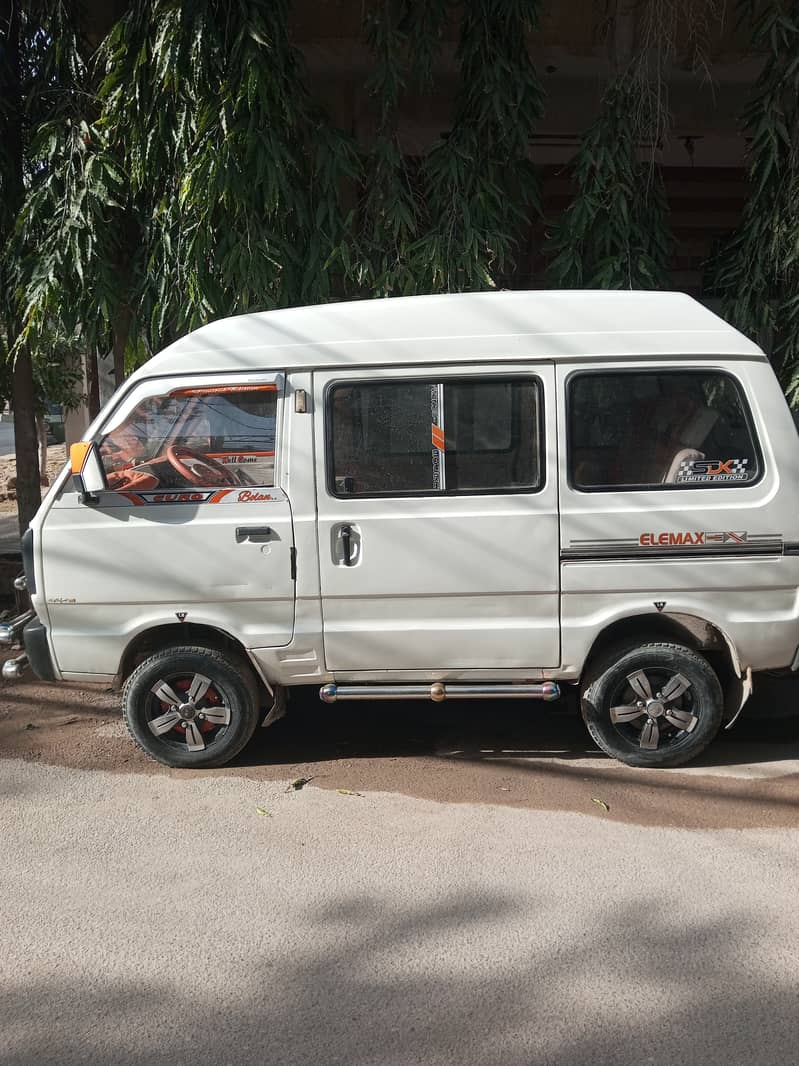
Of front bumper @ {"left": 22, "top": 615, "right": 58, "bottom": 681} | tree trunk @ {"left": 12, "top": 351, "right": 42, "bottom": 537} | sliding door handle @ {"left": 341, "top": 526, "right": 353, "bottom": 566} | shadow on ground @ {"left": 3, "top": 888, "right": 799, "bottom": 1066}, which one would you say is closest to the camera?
shadow on ground @ {"left": 3, "top": 888, "right": 799, "bottom": 1066}

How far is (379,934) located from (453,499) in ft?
6.69

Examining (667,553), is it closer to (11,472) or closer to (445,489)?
(445,489)

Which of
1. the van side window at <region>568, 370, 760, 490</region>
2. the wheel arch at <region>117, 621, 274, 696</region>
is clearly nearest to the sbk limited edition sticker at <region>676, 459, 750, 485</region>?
the van side window at <region>568, 370, 760, 490</region>

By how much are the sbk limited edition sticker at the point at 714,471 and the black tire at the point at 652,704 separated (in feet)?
2.72

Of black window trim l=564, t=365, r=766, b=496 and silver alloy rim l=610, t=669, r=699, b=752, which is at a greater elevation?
black window trim l=564, t=365, r=766, b=496

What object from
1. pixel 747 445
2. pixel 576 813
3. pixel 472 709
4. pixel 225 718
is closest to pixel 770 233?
pixel 747 445

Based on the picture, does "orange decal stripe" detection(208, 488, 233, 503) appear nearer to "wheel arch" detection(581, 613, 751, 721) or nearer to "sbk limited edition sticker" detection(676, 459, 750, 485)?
"wheel arch" detection(581, 613, 751, 721)

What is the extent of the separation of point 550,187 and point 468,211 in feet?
13.4

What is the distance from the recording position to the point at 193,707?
5.05 m

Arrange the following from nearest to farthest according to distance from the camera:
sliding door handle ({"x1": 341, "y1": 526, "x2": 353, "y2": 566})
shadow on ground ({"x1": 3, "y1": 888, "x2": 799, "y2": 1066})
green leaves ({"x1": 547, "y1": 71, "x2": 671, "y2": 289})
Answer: shadow on ground ({"x1": 3, "y1": 888, "x2": 799, "y2": 1066}) → sliding door handle ({"x1": 341, "y1": 526, "x2": 353, "y2": 566}) → green leaves ({"x1": 547, "y1": 71, "x2": 671, "y2": 289})

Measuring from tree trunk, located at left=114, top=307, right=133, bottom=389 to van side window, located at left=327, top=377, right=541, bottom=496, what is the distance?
10.9 ft

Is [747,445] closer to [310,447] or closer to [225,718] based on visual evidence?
[310,447]

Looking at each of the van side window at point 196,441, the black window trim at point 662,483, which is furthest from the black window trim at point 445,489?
the van side window at point 196,441

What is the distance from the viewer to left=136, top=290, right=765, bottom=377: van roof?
4.77m
